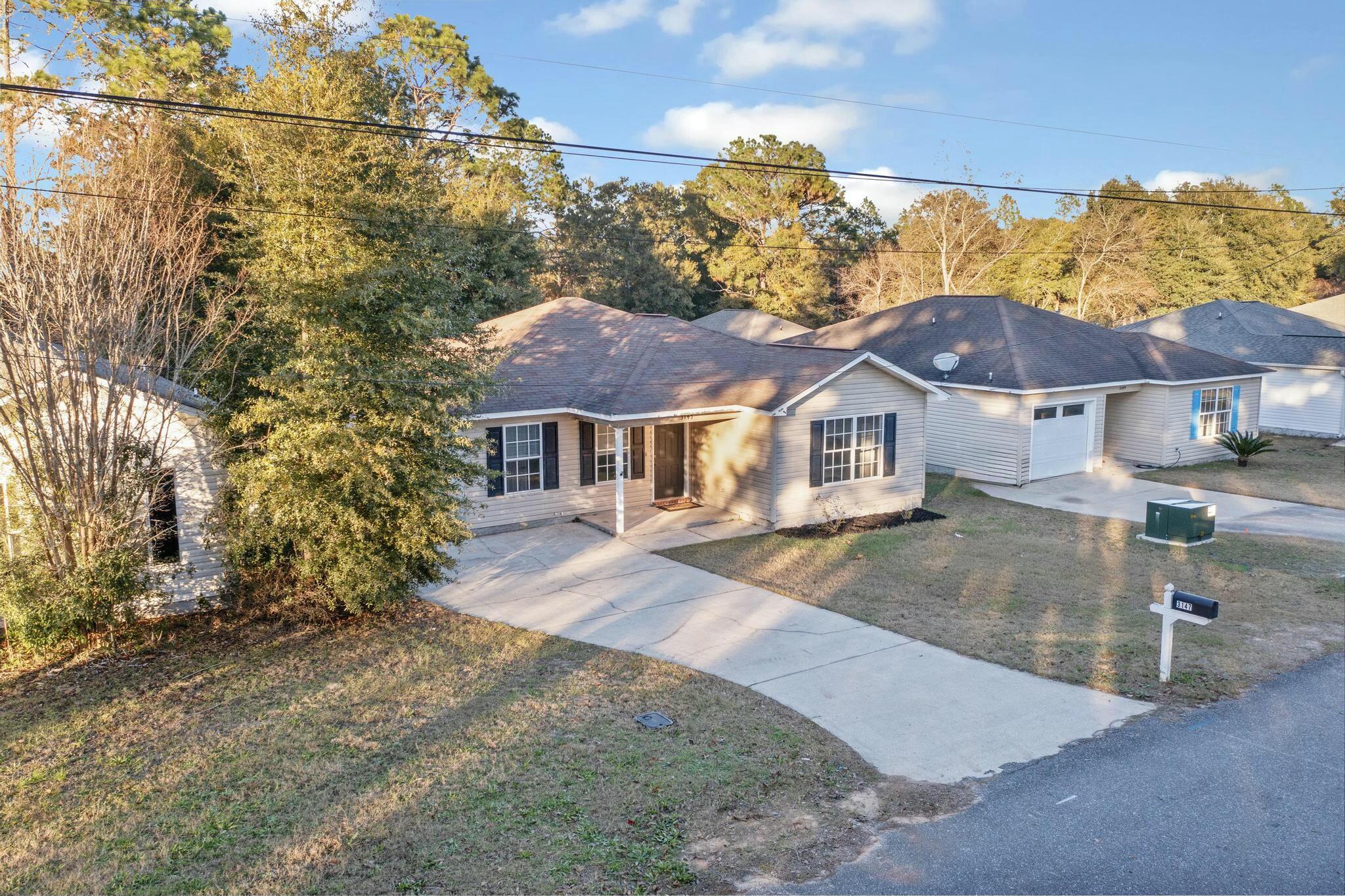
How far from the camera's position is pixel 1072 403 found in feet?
68.8

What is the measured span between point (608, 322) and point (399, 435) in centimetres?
1024

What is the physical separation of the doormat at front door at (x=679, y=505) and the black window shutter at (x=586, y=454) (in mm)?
1590

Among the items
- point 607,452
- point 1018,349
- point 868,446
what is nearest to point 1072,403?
point 1018,349

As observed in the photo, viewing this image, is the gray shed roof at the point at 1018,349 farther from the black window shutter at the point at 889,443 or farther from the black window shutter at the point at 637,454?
the black window shutter at the point at 637,454

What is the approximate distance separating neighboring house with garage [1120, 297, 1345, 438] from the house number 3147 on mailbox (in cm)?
2039

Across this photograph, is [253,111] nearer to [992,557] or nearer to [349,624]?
[349,624]

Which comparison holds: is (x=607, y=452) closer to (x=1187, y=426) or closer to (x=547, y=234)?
(x=1187, y=426)

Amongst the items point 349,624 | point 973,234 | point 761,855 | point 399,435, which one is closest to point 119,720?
point 349,624

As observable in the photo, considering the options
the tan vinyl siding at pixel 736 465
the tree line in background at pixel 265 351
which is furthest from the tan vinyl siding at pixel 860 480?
the tree line in background at pixel 265 351

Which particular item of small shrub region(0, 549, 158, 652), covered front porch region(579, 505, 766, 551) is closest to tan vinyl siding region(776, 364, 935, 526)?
covered front porch region(579, 505, 766, 551)

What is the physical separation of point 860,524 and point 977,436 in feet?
19.1

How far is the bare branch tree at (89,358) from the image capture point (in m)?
9.22

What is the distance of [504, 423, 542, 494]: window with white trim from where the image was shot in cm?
1560

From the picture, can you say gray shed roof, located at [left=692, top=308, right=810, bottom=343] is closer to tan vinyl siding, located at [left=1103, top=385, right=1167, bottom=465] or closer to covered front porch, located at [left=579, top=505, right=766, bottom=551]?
tan vinyl siding, located at [left=1103, top=385, right=1167, bottom=465]
